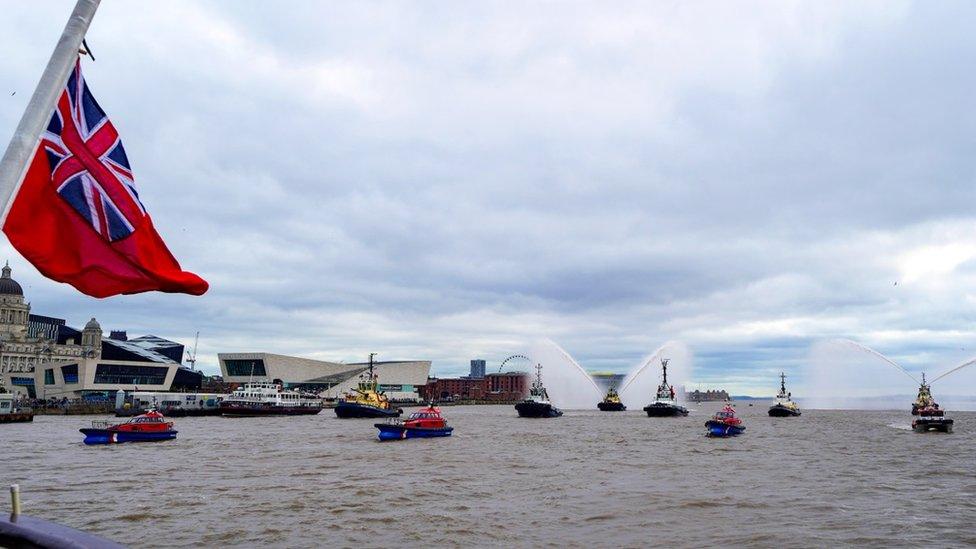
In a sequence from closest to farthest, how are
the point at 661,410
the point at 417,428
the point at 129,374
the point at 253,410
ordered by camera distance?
1. the point at 417,428
2. the point at 253,410
3. the point at 661,410
4. the point at 129,374

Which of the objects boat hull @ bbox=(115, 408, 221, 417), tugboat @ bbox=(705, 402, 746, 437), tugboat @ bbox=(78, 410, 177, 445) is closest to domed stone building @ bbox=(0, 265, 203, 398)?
boat hull @ bbox=(115, 408, 221, 417)

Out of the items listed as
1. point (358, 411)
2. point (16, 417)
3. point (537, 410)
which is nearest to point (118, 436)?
point (16, 417)

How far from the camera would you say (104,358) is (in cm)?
17312

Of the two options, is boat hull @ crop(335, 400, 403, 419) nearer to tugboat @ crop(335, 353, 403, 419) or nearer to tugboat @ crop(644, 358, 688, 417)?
tugboat @ crop(335, 353, 403, 419)

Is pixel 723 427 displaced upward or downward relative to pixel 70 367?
downward

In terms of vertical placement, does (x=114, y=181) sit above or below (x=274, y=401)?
above

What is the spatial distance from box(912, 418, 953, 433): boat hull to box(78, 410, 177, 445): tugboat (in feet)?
270

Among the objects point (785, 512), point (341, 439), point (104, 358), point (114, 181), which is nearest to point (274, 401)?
point (341, 439)

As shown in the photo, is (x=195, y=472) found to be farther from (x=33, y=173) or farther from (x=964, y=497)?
(x=964, y=497)

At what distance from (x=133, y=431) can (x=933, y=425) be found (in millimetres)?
85263

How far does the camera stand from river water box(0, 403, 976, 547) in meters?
23.8

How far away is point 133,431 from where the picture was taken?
59.2m

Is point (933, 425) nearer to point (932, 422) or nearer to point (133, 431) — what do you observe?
point (932, 422)

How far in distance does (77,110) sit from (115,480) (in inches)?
1320
